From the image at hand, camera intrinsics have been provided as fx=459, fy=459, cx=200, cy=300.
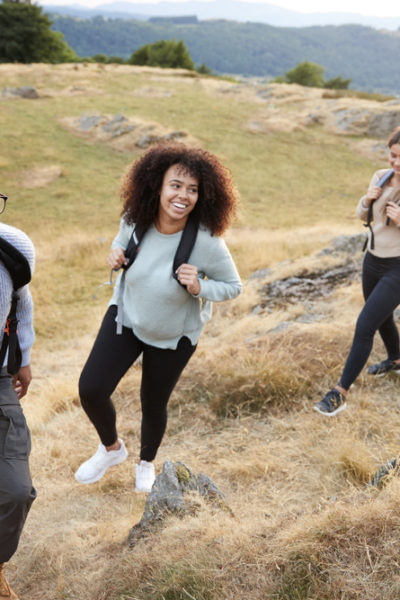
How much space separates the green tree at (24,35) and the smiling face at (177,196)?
160ft

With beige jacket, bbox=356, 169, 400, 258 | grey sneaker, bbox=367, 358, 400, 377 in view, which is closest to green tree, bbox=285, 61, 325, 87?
grey sneaker, bbox=367, 358, 400, 377

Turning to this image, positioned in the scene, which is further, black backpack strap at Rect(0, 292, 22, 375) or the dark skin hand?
the dark skin hand

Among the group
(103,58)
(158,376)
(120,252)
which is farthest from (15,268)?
(103,58)

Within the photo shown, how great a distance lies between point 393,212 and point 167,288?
1.77 metres

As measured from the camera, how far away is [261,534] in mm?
2180

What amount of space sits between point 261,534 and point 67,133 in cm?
2262

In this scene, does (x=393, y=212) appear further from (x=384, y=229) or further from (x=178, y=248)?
(x=178, y=248)

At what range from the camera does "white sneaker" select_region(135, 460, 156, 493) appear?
10.3ft

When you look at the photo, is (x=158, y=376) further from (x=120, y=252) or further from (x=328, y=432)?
(x=328, y=432)

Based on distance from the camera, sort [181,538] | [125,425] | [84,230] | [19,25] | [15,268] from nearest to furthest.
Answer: [15,268] < [181,538] < [125,425] < [84,230] < [19,25]

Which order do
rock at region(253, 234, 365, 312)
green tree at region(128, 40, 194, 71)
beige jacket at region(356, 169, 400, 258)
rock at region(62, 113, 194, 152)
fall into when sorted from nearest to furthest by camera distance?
1. beige jacket at region(356, 169, 400, 258)
2. rock at region(253, 234, 365, 312)
3. rock at region(62, 113, 194, 152)
4. green tree at region(128, 40, 194, 71)

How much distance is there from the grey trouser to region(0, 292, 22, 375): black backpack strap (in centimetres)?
15

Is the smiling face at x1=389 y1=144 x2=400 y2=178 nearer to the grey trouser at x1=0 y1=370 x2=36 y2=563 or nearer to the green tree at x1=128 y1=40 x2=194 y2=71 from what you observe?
the grey trouser at x1=0 y1=370 x2=36 y2=563

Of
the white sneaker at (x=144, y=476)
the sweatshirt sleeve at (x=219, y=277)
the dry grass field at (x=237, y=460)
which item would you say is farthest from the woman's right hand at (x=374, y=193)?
the white sneaker at (x=144, y=476)
